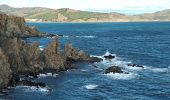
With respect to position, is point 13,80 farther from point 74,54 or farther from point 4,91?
point 74,54

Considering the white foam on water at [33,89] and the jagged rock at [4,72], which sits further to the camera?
the white foam on water at [33,89]

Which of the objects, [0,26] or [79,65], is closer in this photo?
[79,65]

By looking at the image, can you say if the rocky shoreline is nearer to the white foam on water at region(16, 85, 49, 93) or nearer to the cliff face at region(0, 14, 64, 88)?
the cliff face at region(0, 14, 64, 88)

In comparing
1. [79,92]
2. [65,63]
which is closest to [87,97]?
[79,92]

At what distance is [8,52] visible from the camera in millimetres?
101000

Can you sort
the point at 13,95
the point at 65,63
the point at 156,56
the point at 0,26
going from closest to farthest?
the point at 13,95 < the point at 65,63 < the point at 156,56 < the point at 0,26

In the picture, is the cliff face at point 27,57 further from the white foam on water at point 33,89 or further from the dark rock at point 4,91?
the dark rock at point 4,91

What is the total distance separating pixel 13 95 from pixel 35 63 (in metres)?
24.8

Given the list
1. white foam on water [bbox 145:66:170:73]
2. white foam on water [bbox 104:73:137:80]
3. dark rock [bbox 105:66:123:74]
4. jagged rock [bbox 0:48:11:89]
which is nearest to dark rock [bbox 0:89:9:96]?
jagged rock [bbox 0:48:11:89]

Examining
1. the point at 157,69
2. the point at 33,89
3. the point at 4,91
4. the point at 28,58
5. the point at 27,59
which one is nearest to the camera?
the point at 4,91

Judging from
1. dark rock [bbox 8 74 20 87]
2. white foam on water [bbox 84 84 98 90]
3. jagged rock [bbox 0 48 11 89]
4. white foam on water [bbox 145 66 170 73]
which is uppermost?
jagged rock [bbox 0 48 11 89]

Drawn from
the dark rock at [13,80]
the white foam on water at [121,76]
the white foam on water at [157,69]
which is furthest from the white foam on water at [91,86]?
the white foam on water at [157,69]

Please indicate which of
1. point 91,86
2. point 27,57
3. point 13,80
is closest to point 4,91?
point 13,80

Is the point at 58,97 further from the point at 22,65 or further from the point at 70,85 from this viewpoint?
the point at 22,65
